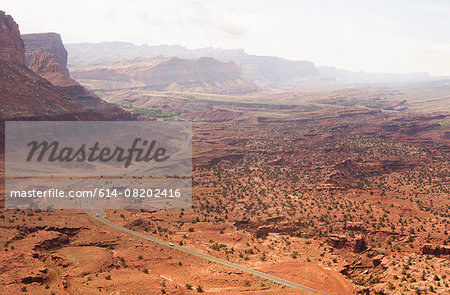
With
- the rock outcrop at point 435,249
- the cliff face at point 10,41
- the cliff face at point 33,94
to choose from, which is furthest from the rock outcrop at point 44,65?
the rock outcrop at point 435,249

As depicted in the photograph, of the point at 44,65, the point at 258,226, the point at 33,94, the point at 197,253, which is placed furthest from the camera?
the point at 44,65

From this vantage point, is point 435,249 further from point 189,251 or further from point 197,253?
point 189,251

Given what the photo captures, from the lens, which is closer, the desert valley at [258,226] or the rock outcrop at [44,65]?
the desert valley at [258,226]

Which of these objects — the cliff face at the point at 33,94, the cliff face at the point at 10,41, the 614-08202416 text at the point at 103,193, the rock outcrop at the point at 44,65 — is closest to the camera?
the 614-08202416 text at the point at 103,193

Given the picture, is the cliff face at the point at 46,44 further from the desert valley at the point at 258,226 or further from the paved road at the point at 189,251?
the paved road at the point at 189,251

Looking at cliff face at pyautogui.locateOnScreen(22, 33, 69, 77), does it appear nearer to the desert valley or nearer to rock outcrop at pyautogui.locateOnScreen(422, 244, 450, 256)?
the desert valley

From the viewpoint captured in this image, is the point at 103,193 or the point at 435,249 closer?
the point at 435,249

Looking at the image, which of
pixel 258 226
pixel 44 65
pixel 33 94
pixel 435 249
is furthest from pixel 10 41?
pixel 435 249

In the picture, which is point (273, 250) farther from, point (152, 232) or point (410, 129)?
point (410, 129)

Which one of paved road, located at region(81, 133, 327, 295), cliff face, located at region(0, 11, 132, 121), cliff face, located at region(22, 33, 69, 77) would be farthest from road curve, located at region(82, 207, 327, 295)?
cliff face, located at region(22, 33, 69, 77)
